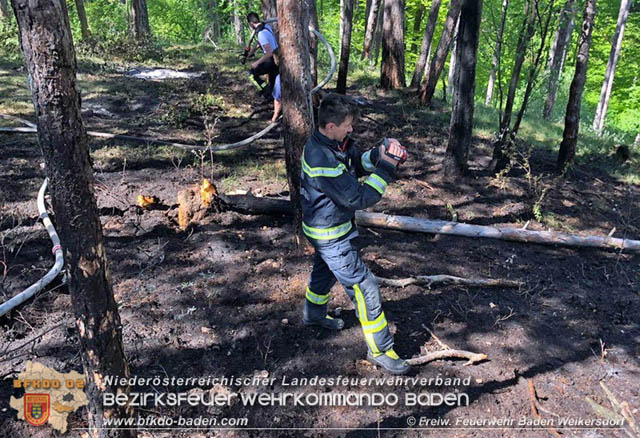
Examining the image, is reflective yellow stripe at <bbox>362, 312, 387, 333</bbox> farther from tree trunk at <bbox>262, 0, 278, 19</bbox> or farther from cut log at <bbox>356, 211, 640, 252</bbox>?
tree trunk at <bbox>262, 0, 278, 19</bbox>

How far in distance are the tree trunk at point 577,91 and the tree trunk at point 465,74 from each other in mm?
1979

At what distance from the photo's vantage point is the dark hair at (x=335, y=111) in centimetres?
326

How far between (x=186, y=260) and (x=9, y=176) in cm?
376

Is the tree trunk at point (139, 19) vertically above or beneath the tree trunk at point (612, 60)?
above

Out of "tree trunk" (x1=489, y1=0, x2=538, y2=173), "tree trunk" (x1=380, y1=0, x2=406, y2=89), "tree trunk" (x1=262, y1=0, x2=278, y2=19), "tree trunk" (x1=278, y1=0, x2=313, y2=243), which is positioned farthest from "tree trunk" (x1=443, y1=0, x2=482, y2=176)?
"tree trunk" (x1=262, y1=0, x2=278, y2=19)

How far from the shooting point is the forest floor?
3.49m

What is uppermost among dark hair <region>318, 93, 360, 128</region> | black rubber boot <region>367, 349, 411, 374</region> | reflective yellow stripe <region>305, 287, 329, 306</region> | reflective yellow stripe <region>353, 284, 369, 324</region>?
dark hair <region>318, 93, 360, 128</region>

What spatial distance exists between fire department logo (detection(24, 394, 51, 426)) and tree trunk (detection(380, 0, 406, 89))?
10354mm

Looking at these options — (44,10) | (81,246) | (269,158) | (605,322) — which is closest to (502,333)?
(605,322)

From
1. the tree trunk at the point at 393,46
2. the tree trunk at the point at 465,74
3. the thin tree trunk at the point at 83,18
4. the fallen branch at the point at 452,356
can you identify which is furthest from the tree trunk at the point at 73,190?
the thin tree trunk at the point at 83,18

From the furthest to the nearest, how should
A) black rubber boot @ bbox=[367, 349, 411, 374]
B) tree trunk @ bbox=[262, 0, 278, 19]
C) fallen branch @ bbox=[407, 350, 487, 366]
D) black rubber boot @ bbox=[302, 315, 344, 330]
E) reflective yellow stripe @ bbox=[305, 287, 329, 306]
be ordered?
1. tree trunk @ bbox=[262, 0, 278, 19]
2. black rubber boot @ bbox=[302, 315, 344, 330]
3. reflective yellow stripe @ bbox=[305, 287, 329, 306]
4. fallen branch @ bbox=[407, 350, 487, 366]
5. black rubber boot @ bbox=[367, 349, 411, 374]

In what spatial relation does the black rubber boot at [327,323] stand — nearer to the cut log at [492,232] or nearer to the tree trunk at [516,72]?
the cut log at [492,232]

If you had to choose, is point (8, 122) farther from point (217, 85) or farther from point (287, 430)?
point (287, 430)

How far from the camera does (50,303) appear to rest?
433 cm
